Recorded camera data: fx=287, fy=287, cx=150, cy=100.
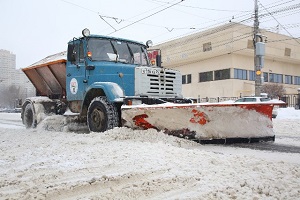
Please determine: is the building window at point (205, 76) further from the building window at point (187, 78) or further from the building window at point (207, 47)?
the building window at point (207, 47)

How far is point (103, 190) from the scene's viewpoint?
2.76m

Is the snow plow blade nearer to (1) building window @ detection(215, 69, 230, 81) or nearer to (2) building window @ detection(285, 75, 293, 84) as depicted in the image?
(1) building window @ detection(215, 69, 230, 81)

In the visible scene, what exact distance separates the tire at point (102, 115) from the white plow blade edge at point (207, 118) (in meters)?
0.68

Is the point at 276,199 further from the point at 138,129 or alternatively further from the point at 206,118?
the point at 138,129

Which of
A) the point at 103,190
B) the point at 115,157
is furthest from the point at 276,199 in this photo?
the point at 115,157

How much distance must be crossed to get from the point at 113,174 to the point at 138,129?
2796mm

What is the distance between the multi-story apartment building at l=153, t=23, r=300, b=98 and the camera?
1215 inches

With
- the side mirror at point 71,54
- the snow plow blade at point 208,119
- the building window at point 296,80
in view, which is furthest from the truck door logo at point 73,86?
the building window at point 296,80

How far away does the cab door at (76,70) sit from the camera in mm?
7532

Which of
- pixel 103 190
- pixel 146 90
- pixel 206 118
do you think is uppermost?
pixel 146 90

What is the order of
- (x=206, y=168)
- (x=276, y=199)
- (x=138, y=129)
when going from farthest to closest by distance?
1. (x=138, y=129)
2. (x=206, y=168)
3. (x=276, y=199)

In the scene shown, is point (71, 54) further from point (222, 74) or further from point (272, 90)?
point (272, 90)

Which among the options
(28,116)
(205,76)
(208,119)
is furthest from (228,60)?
(208,119)

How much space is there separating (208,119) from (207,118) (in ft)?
0.09
